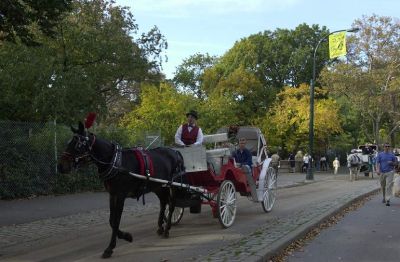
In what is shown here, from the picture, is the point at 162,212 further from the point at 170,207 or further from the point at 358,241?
the point at 358,241

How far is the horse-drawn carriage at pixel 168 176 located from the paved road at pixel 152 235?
395 millimetres

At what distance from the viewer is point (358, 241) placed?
32.0 feet

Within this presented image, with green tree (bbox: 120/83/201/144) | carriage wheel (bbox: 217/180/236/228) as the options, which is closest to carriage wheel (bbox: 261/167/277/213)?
carriage wheel (bbox: 217/180/236/228)

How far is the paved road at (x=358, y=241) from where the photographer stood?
8312 mm

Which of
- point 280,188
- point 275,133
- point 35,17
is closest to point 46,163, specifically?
point 35,17

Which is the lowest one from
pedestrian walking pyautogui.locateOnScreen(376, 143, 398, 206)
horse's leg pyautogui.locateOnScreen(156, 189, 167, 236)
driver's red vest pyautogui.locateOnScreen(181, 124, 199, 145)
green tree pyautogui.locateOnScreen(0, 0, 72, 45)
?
horse's leg pyautogui.locateOnScreen(156, 189, 167, 236)

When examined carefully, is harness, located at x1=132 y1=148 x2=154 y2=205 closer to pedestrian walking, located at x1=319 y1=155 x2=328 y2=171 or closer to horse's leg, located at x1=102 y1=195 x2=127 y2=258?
horse's leg, located at x1=102 y1=195 x2=127 y2=258

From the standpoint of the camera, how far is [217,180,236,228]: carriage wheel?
34.8ft

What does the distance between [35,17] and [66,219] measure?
4.62 metres

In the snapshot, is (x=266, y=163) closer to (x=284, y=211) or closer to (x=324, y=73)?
(x=284, y=211)

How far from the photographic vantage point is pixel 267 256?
7797mm

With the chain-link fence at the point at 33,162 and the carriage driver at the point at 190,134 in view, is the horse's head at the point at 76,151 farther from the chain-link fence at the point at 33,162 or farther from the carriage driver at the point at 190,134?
the chain-link fence at the point at 33,162

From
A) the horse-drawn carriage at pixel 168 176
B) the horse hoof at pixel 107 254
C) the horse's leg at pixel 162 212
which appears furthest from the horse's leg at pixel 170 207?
the horse hoof at pixel 107 254

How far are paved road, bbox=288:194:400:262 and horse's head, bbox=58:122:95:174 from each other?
3.53 metres
